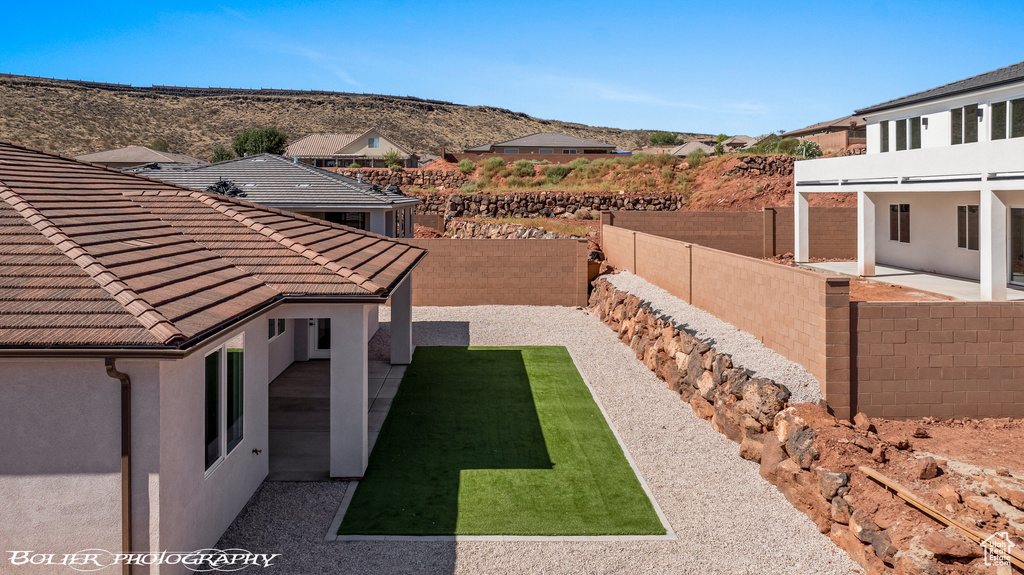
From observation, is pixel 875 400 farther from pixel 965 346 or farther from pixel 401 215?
pixel 401 215

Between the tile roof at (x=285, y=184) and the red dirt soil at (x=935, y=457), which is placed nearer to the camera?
the red dirt soil at (x=935, y=457)

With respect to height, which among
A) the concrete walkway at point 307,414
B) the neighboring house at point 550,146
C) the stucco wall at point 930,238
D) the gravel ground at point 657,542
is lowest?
the gravel ground at point 657,542

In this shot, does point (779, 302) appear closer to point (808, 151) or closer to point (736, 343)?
point (736, 343)

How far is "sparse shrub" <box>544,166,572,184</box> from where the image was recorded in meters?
44.9

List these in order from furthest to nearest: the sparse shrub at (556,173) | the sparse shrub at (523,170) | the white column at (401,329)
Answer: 1. the sparse shrub at (523,170)
2. the sparse shrub at (556,173)
3. the white column at (401,329)

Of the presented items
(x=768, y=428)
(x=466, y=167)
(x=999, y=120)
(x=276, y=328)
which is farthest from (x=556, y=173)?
(x=768, y=428)

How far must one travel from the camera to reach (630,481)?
9.83m

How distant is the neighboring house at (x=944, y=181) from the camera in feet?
54.6

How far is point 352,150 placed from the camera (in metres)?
70.2

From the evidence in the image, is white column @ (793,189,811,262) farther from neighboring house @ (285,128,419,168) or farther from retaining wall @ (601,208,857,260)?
neighboring house @ (285,128,419,168)

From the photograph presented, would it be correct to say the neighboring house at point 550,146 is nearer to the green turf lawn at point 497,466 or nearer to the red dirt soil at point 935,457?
the green turf lawn at point 497,466

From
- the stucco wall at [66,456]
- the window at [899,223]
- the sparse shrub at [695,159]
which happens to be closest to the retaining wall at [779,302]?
the stucco wall at [66,456]

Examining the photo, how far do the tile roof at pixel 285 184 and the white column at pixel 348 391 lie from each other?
1154 cm

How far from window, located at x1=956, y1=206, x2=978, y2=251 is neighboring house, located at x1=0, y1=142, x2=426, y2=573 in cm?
1828
